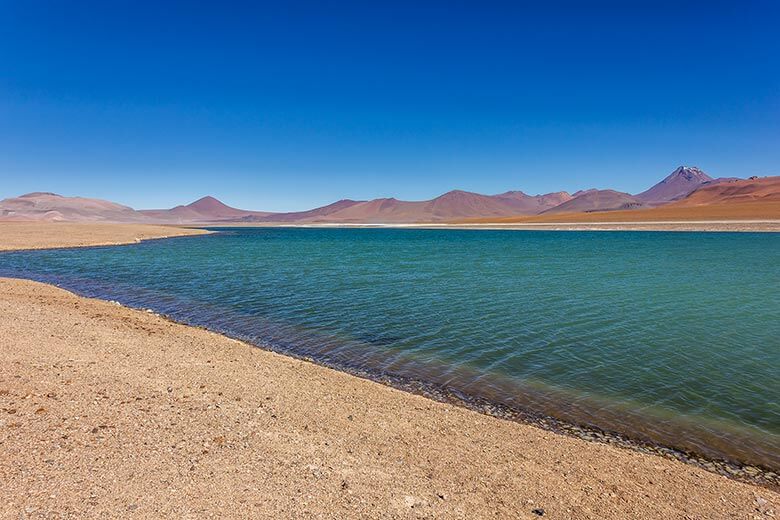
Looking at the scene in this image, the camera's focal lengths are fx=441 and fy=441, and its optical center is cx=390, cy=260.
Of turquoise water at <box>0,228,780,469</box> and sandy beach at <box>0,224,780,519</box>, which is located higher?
sandy beach at <box>0,224,780,519</box>

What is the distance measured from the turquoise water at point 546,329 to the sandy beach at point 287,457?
1.66 metres

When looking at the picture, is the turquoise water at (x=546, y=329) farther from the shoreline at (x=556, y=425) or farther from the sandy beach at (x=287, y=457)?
the sandy beach at (x=287, y=457)

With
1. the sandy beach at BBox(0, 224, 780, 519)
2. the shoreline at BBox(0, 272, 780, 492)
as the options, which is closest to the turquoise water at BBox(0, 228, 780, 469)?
the shoreline at BBox(0, 272, 780, 492)

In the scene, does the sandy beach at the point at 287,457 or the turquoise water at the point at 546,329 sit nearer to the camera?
the sandy beach at the point at 287,457

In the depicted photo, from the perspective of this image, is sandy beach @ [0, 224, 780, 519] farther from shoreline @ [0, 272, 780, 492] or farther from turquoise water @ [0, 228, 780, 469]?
turquoise water @ [0, 228, 780, 469]

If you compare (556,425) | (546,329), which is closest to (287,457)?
(556,425)

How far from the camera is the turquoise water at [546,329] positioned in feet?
27.6

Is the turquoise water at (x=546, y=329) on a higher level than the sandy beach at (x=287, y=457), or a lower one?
lower

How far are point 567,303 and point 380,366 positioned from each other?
1070 centimetres

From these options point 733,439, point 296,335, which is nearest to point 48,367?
point 296,335

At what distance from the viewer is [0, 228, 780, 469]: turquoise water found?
842 cm

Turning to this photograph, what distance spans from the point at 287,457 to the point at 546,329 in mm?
10521

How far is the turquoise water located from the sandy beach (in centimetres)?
166

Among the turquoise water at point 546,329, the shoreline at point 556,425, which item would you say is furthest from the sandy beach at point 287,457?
the turquoise water at point 546,329
